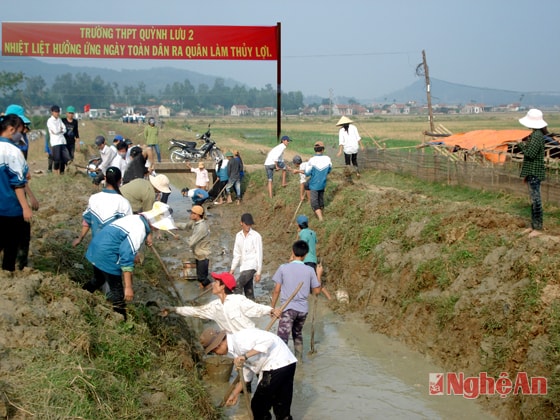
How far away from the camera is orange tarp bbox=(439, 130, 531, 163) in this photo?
43.4 ft

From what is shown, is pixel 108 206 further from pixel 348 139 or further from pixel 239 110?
pixel 239 110

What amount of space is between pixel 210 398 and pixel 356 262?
5237mm

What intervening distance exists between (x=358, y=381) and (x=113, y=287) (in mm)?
3332

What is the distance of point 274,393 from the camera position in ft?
18.0

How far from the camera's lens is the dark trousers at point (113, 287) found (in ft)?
20.5

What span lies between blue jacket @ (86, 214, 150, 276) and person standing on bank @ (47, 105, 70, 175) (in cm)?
799

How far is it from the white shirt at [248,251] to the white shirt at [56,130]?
6671mm

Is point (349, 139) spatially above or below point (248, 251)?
above

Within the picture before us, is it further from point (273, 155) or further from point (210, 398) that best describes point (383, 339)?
point (273, 155)

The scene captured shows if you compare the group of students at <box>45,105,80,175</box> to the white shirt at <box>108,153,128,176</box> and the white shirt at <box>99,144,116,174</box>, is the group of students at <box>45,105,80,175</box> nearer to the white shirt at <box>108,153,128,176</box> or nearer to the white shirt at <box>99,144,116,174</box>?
the white shirt at <box>99,144,116,174</box>

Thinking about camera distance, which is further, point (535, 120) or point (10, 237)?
point (535, 120)

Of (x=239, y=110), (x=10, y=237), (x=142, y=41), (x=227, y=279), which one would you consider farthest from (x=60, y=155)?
(x=239, y=110)

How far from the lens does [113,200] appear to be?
21.5 ft

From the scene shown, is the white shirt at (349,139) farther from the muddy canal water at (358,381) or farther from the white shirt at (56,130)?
the white shirt at (56,130)
